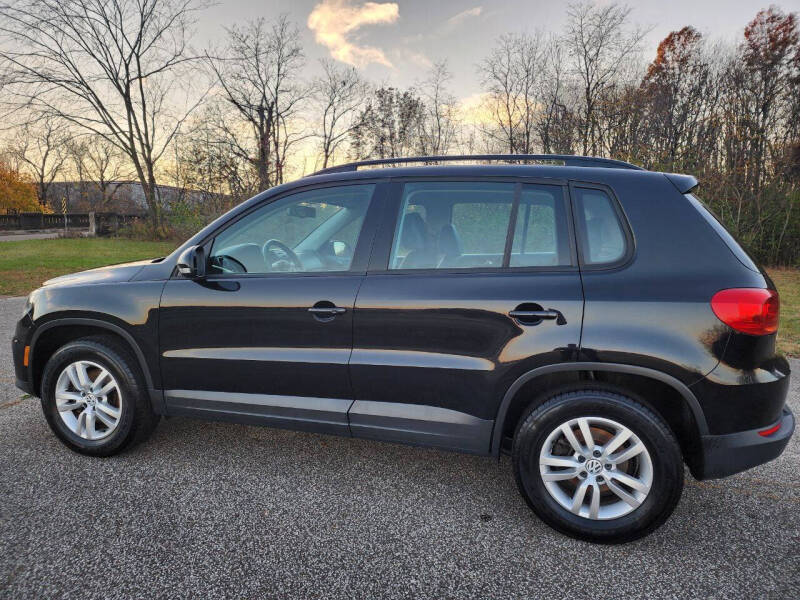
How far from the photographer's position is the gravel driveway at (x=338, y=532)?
1950mm

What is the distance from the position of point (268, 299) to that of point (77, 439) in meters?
1.63

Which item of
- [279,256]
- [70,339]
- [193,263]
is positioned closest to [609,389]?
[279,256]

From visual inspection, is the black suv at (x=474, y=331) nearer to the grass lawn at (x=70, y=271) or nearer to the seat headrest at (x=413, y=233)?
the seat headrest at (x=413, y=233)

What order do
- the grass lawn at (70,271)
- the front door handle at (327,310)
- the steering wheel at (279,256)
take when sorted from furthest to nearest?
the grass lawn at (70,271) < the steering wheel at (279,256) < the front door handle at (327,310)

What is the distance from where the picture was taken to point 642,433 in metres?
2.11

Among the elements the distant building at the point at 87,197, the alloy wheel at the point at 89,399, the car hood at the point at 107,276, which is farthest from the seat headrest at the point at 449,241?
the distant building at the point at 87,197

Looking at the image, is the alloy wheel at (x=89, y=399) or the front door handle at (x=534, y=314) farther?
the alloy wheel at (x=89, y=399)

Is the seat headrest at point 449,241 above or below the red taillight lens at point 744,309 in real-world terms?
above

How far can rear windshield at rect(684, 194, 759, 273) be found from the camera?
2129 millimetres

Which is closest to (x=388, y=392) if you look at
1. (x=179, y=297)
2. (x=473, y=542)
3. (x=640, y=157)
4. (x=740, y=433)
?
(x=473, y=542)

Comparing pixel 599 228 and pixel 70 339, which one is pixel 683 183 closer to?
pixel 599 228

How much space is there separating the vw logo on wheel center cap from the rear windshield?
3.63 ft

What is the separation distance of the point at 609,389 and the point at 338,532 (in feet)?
4.77

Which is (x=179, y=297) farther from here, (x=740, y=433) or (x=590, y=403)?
(x=740, y=433)
